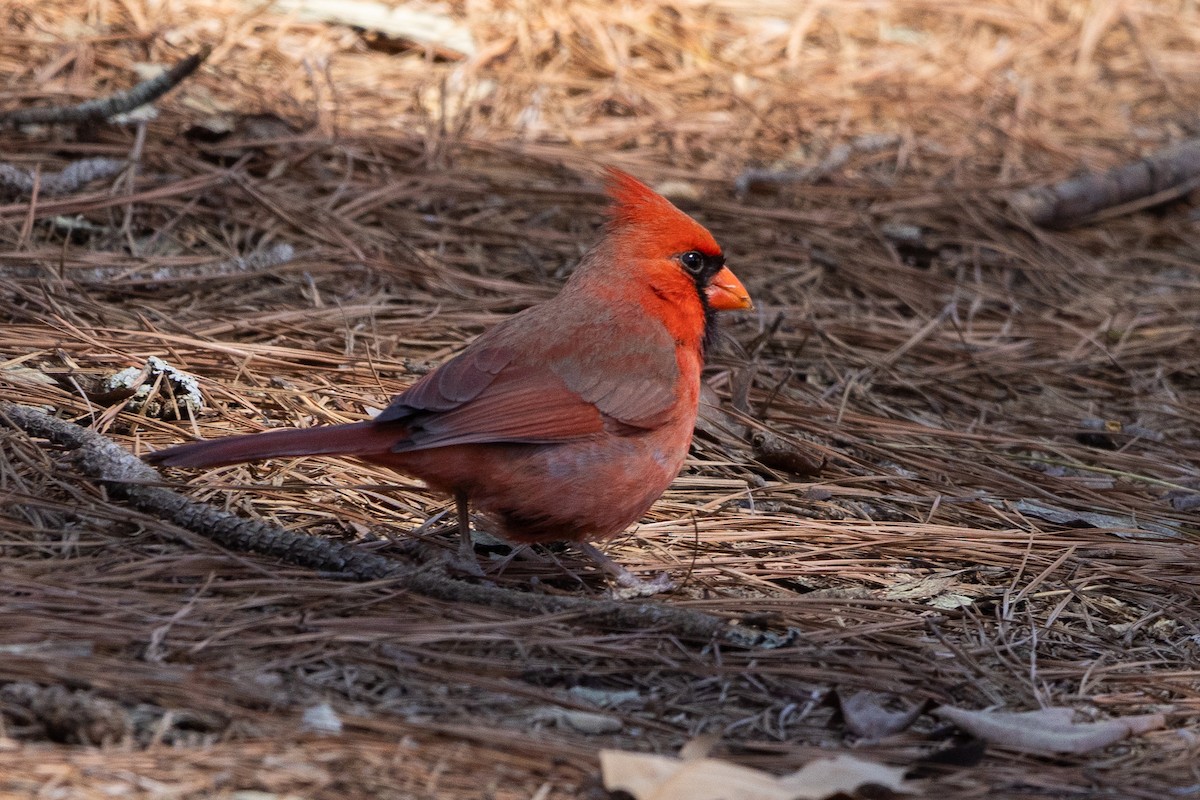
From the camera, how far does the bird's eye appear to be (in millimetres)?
3674

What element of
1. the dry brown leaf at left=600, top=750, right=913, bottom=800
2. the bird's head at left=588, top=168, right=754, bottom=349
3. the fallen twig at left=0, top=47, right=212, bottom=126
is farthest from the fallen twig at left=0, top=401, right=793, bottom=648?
the fallen twig at left=0, top=47, right=212, bottom=126

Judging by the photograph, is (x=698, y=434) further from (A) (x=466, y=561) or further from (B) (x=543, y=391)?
(A) (x=466, y=561)

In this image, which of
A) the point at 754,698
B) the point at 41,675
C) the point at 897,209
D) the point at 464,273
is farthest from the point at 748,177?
the point at 41,675

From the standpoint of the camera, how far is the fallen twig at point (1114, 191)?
5.94 m

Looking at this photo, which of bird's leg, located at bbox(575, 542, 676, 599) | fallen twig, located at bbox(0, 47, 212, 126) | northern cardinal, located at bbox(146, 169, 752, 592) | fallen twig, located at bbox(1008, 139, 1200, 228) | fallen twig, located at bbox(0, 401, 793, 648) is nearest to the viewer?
fallen twig, located at bbox(0, 401, 793, 648)

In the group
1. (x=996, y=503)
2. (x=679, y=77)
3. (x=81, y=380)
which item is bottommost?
(x=996, y=503)

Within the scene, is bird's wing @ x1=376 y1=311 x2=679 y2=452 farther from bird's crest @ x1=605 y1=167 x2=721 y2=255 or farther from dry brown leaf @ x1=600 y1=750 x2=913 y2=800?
dry brown leaf @ x1=600 y1=750 x2=913 y2=800

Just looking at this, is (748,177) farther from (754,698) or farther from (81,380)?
(754,698)

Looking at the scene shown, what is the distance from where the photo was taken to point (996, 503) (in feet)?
12.5

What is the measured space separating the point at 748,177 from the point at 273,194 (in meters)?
2.07

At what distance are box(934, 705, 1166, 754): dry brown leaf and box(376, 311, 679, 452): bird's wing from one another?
3.76ft

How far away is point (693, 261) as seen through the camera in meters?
3.69

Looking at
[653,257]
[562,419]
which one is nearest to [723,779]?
[562,419]

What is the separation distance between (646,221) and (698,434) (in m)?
0.79
